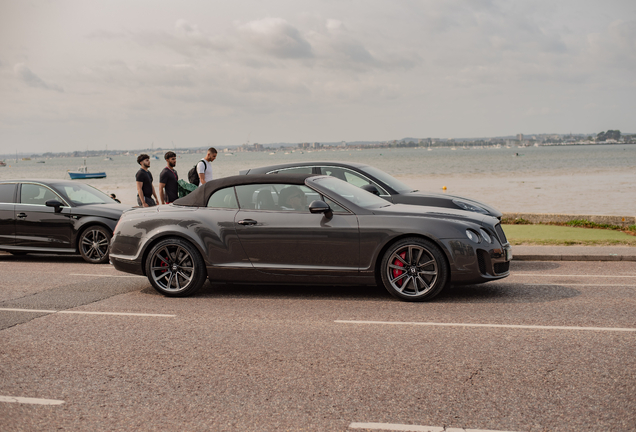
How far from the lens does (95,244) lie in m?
11.7

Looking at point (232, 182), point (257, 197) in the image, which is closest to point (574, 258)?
point (257, 197)

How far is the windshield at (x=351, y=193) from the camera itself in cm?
779

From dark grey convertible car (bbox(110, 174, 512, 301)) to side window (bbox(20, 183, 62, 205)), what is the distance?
4.60m

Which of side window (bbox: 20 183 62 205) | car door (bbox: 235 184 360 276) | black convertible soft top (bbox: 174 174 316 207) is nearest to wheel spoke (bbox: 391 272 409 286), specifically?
car door (bbox: 235 184 360 276)

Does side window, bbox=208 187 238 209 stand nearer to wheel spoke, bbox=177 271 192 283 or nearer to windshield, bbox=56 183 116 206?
→ wheel spoke, bbox=177 271 192 283

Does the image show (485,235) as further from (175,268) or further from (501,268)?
(175,268)

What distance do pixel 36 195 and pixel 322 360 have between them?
9.26 m

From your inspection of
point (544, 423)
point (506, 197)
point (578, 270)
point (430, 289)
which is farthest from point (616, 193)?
point (544, 423)

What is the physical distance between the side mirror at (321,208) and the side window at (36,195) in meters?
6.83

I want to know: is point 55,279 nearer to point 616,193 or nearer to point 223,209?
point 223,209

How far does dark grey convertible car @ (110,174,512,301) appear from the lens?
723cm

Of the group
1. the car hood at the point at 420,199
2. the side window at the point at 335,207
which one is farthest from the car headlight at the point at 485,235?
the car hood at the point at 420,199

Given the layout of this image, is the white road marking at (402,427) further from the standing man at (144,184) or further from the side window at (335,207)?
the standing man at (144,184)

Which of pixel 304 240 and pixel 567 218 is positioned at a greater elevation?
pixel 304 240
